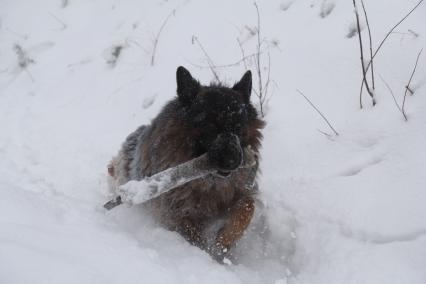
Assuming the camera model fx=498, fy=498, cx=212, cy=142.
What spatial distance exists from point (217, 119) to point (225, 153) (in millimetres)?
350

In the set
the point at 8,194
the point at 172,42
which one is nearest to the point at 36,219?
the point at 8,194

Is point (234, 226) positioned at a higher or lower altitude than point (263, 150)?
higher

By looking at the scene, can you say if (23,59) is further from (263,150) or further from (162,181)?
(162,181)

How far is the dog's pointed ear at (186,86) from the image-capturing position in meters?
4.14

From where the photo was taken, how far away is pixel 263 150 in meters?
5.50

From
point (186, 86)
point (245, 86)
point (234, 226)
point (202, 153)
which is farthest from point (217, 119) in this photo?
point (234, 226)

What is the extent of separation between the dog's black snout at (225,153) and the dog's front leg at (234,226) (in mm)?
767

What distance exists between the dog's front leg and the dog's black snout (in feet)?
2.52

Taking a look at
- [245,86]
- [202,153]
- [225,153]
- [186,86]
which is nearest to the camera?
[225,153]

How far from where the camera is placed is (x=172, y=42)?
825 cm

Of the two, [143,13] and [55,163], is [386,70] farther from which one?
[143,13]

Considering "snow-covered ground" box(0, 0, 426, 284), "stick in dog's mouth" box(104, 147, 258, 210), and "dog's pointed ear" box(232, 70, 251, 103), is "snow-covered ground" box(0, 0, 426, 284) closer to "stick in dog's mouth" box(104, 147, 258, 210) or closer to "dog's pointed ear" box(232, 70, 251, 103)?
"stick in dog's mouth" box(104, 147, 258, 210)

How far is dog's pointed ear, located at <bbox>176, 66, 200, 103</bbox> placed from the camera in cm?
414

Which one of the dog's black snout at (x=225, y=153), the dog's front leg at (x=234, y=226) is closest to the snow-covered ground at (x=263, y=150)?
the dog's front leg at (x=234, y=226)
